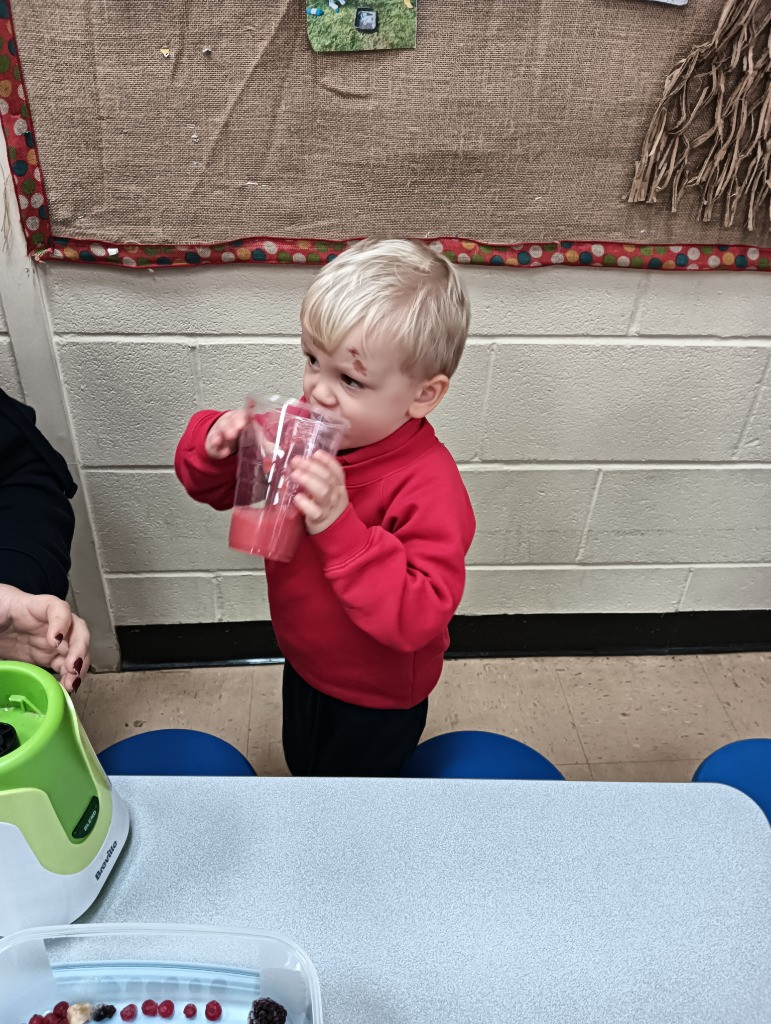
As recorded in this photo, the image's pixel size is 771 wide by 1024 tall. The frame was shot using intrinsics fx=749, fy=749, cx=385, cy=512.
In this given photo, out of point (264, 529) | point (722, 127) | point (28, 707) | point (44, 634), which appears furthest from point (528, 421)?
point (28, 707)

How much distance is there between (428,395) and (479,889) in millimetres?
559

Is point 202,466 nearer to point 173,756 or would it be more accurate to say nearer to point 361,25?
point 173,756

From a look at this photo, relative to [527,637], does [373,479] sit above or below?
above

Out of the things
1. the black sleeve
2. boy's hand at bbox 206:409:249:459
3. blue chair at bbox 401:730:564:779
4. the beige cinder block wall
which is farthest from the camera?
the beige cinder block wall

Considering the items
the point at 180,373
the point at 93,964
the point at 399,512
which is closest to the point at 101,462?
the point at 180,373

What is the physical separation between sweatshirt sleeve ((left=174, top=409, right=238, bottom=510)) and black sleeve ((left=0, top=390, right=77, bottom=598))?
234 mm

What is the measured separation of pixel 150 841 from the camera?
754 mm

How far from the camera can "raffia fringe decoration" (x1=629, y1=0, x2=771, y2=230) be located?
1.27 meters

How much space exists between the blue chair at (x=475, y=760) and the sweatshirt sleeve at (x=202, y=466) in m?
0.50

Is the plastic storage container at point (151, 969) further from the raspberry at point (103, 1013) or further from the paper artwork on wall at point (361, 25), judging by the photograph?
the paper artwork on wall at point (361, 25)

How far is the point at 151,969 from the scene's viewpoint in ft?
2.05

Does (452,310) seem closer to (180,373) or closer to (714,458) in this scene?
(180,373)

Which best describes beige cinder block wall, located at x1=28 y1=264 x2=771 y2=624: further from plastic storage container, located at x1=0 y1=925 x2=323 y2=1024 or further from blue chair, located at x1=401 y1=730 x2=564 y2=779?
plastic storage container, located at x1=0 y1=925 x2=323 y2=1024

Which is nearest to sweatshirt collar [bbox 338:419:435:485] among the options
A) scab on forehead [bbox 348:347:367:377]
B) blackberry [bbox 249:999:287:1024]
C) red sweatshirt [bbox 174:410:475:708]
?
red sweatshirt [bbox 174:410:475:708]
